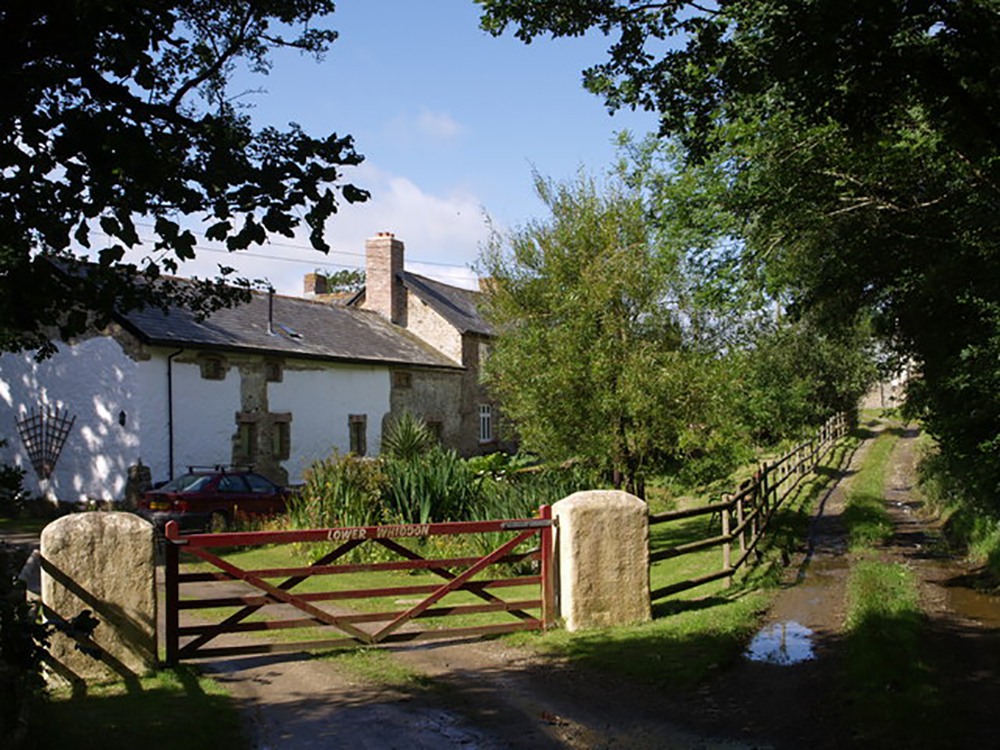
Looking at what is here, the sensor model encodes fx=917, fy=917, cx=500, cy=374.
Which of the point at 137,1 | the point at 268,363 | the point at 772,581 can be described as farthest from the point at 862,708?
the point at 268,363

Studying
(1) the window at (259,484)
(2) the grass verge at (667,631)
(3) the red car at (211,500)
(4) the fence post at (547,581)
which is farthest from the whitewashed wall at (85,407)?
(4) the fence post at (547,581)

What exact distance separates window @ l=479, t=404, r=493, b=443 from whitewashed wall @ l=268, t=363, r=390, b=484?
21.4 ft

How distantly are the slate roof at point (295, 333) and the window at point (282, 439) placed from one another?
2.04m

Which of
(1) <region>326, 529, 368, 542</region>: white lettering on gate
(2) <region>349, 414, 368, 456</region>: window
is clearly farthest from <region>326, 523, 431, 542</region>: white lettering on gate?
(2) <region>349, 414, 368, 456</region>: window

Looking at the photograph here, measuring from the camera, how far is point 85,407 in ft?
74.6

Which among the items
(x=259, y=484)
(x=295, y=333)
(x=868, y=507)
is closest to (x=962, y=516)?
(x=868, y=507)

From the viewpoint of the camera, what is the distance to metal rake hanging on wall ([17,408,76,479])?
23.2 meters

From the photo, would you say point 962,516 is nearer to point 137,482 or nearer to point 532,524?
point 532,524

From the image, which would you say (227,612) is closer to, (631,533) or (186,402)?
(631,533)

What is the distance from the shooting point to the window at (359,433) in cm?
2903

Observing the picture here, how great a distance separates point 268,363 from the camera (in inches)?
1001

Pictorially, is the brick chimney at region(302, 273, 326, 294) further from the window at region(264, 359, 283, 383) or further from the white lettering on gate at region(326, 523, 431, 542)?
the white lettering on gate at region(326, 523, 431, 542)

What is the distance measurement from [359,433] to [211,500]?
1080 centimetres

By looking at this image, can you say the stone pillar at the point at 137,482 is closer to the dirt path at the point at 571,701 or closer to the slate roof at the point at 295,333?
the slate roof at the point at 295,333
